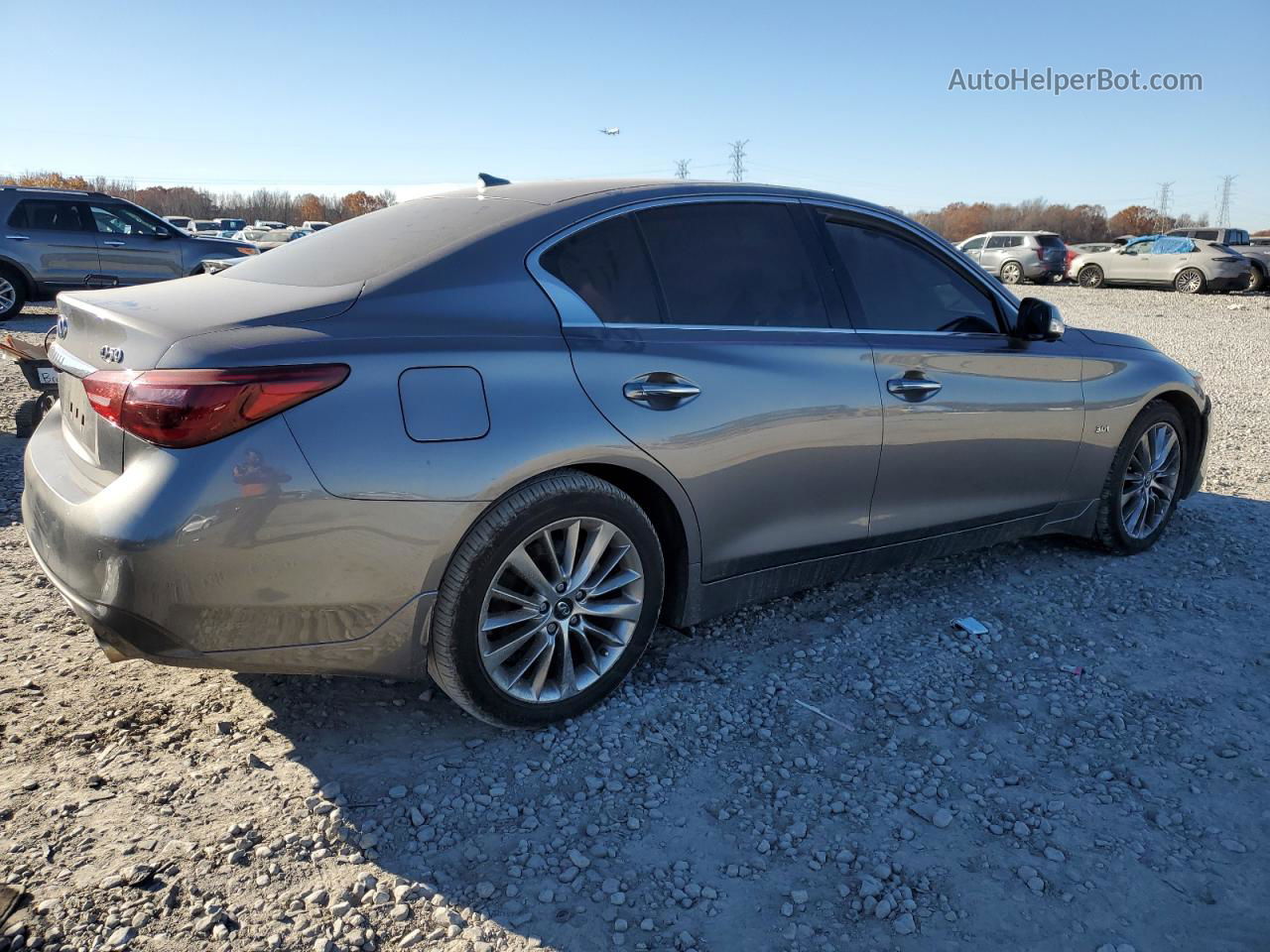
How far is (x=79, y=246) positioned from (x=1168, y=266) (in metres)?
25.1

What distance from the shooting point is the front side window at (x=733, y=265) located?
3322 millimetres

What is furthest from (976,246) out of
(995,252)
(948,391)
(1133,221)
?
(1133,221)

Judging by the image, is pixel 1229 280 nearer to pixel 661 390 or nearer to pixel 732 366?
pixel 732 366

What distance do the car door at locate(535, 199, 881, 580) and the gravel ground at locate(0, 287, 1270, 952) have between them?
59 centimetres

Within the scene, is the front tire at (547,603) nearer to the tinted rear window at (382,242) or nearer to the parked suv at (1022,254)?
the tinted rear window at (382,242)

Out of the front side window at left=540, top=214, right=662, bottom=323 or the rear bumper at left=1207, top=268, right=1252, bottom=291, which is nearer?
the front side window at left=540, top=214, right=662, bottom=323

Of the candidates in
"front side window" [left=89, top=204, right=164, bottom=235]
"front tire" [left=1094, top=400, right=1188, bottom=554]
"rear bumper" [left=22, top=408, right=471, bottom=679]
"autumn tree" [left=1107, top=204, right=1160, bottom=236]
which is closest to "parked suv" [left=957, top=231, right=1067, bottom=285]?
"front side window" [left=89, top=204, right=164, bottom=235]

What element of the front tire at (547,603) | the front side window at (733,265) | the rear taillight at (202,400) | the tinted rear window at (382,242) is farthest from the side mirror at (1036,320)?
the rear taillight at (202,400)

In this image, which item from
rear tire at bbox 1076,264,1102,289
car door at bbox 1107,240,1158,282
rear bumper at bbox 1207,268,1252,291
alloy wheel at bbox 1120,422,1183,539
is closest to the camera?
alloy wheel at bbox 1120,422,1183,539

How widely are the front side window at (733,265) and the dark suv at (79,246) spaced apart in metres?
12.2

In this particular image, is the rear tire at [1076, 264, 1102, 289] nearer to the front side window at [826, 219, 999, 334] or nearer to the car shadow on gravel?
the car shadow on gravel

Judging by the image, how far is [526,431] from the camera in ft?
9.11

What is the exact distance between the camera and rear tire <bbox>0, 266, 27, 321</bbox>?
1308cm

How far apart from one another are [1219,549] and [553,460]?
3895 millimetres
